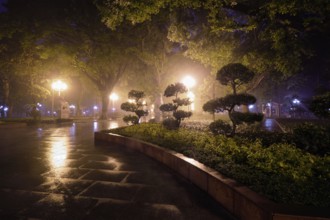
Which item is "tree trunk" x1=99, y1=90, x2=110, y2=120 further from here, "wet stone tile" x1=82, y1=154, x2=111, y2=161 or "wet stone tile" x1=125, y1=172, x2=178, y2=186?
"wet stone tile" x1=125, y1=172, x2=178, y2=186

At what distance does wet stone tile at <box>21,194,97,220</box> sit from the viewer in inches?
158

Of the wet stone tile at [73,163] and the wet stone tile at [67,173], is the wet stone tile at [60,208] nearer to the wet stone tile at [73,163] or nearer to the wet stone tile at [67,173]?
the wet stone tile at [67,173]

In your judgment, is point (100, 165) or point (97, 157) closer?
point (100, 165)

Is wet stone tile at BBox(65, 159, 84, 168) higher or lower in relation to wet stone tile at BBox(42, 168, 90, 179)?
higher

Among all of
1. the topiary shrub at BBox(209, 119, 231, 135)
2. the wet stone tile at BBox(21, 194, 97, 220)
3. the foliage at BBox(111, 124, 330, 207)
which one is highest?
the topiary shrub at BBox(209, 119, 231, 135)

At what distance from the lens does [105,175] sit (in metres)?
6.39

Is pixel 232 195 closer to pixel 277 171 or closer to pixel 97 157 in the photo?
pixel 277 171

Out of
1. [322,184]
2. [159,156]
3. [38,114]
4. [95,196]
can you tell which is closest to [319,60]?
[159,156]

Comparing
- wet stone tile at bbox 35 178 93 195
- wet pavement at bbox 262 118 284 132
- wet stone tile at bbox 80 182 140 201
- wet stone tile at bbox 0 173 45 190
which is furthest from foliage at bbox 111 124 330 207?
wet pavement at bbox 262 118 284 132

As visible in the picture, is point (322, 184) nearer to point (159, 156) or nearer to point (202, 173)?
point (202, 173)

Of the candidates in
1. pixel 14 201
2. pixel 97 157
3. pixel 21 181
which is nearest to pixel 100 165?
pixel 97 157

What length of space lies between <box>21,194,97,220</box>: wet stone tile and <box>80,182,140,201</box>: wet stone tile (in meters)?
Result: 0.33

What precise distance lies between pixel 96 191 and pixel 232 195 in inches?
111

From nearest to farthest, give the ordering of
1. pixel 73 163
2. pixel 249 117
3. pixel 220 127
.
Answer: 1. pixel 73 163
2. pixel 249 117
3. pixel 220 127
